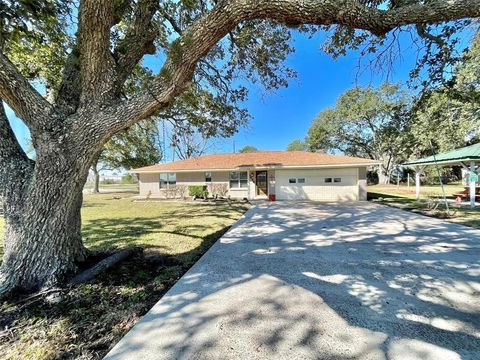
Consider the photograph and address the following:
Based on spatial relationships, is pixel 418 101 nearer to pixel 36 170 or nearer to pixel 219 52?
pixel 219 52

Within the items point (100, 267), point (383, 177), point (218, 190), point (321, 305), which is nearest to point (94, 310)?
point (100, 267)

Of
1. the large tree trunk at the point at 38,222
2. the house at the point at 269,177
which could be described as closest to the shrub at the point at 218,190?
the house at the point at 269,177

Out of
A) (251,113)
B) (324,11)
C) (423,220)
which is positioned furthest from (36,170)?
(423,220)

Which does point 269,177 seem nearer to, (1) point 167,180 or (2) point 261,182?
(2) point 261,182

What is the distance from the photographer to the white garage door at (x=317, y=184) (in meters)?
15.3

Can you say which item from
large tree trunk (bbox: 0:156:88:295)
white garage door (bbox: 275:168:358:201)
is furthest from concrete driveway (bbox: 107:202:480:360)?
white garage door (bbox: 275:168:358:201)

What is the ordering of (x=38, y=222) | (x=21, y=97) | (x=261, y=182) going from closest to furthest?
1. (x=21, y=97)
2. (x=38, y=222)
3. (x=261, y=182)

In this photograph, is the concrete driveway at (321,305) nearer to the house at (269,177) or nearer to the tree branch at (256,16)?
the tree branch at (256,16)

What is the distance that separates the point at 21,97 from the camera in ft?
9.25

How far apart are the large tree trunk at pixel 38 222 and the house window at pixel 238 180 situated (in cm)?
1456

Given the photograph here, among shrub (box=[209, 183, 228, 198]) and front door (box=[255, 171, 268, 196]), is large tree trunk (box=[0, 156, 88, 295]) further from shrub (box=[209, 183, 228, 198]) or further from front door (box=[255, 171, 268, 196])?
front door (box=[255, 171, 268, 196])

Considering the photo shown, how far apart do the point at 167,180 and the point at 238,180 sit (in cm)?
593

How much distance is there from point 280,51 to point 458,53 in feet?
11.9

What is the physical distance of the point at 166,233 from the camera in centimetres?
727
